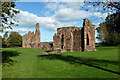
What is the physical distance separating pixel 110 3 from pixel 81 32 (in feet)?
54.0

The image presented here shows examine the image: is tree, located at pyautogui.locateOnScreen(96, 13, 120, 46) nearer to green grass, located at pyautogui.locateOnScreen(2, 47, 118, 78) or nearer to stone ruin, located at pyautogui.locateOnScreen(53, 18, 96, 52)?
stone ruin, located at pyautogui.locateOnScreen(53, 18, 96, 52)

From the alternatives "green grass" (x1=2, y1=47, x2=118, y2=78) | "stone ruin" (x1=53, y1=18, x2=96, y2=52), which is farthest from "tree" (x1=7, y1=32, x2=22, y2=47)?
"green grass" (x1=2, y1=47, x2=118, y2=78)

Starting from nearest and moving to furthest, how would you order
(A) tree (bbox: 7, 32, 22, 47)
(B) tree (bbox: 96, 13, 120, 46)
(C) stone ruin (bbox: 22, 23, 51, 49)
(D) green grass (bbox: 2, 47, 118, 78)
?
1. (D) green grass (bbox: 2, 47, 118, 78)
2. (C) stone ruin (bbox: 22, 23, 51, 49)
3. (B) tree (bbox: 96, 13, 120, 46)
4. (A) tree (bbox: 7, 32, 22, 47)

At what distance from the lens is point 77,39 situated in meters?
23.4

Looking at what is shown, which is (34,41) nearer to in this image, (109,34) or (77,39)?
(77,39)

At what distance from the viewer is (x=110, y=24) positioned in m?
43.2

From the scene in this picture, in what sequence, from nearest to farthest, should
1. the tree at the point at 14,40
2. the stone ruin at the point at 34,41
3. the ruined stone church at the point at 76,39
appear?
the ruined stone church at the point at 76,39
the stone ruin at the point at 34,41
the tree at the point at 14,40

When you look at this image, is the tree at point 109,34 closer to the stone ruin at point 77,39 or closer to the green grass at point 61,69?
the stone ruin at point 77,39

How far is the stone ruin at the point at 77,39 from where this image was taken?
2212 cm

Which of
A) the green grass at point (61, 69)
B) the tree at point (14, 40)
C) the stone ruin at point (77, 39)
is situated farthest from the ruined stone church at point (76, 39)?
the tree at point (14, 40)

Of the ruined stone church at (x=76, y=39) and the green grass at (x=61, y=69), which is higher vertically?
the ruined stone church at (x=76, y=39)

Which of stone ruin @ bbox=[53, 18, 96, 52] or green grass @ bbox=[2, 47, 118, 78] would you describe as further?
stone ruin @ bbox=[53, 18, 96, 52]

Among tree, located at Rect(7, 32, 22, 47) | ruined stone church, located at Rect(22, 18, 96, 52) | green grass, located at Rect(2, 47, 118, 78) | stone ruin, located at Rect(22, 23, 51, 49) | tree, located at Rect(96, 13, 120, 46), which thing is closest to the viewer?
green grass, located at Rect(2, 47, 118, 78)

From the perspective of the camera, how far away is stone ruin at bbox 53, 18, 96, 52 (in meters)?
22.1
